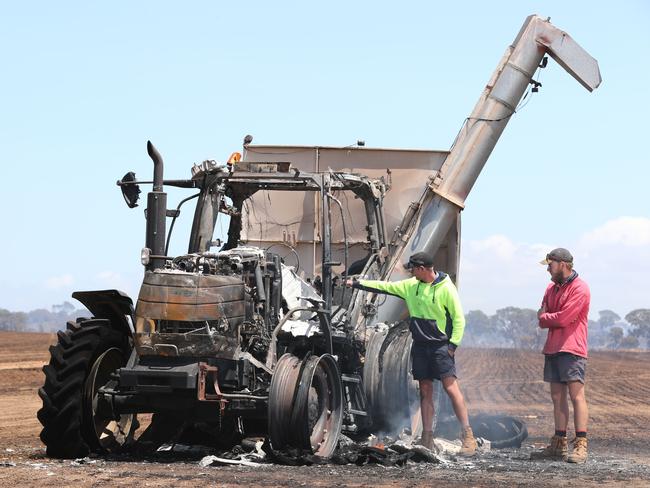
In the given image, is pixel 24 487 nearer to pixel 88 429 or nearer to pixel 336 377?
pixel 88 429

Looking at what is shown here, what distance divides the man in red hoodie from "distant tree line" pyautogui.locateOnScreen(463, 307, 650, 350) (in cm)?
7822

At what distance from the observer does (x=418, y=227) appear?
14.6 meters

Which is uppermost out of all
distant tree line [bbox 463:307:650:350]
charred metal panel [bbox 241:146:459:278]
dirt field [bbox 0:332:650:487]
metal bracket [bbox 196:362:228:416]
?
distant tree line [bbox 463:307:650:350]

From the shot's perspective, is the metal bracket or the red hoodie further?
the red hoodie

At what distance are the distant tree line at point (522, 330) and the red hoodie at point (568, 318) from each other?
78248 mm

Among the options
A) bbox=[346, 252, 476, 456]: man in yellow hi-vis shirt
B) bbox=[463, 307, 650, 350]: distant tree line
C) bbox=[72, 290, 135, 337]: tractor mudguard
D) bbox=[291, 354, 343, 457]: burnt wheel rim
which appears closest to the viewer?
bbox=[291, 354, 343, 457]: burnt wheel rim

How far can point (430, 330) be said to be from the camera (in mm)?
11914

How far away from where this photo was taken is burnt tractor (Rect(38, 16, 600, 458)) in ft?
34.4

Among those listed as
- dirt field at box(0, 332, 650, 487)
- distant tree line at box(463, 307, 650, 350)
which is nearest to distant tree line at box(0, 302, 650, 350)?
distant tree line at box(463, 307, 650, 350)

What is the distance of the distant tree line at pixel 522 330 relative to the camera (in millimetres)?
106062

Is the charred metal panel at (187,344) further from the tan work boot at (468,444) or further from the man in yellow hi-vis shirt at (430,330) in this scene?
the tan work boot at (468,444)

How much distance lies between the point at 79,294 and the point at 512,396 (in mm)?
12570

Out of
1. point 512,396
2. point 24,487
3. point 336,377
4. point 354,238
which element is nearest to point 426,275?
point 336,377

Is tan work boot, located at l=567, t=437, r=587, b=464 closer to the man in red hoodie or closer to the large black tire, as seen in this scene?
the man in red hoodie
